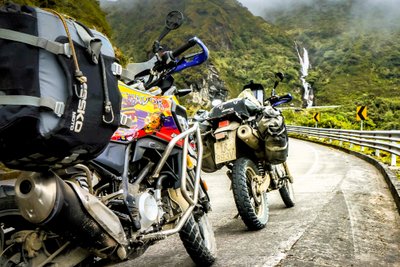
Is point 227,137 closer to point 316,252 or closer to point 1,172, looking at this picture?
point 316,252

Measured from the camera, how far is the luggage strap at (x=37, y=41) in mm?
1705

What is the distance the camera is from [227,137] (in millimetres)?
5016

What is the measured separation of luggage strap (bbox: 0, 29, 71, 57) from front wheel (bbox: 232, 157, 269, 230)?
2.97 metres

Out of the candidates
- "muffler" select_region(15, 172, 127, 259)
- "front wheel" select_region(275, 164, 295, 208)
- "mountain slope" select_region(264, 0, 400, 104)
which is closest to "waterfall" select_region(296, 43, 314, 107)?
"mountain slope" select_region(264, 0, 400, 104)

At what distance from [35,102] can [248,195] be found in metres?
3.12

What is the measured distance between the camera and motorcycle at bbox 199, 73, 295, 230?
4938 mm

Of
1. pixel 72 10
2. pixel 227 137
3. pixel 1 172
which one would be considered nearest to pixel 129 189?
pixel 227 137

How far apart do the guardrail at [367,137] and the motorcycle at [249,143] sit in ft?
19.5

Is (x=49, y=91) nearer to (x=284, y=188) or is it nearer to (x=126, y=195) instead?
(x=126, y=195)

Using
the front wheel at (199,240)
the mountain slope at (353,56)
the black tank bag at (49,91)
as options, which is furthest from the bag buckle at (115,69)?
the mountain slope at (353,56)

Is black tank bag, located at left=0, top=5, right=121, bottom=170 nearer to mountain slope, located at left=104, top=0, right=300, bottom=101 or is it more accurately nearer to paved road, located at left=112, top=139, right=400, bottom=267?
paved road, located at left=112, top=139, right=400, bottom=267

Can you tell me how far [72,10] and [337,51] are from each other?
463 feet

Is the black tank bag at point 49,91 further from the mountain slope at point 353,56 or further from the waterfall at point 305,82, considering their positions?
the waterfall at point 305,82

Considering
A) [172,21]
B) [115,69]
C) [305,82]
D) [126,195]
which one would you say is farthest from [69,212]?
[305,82]
